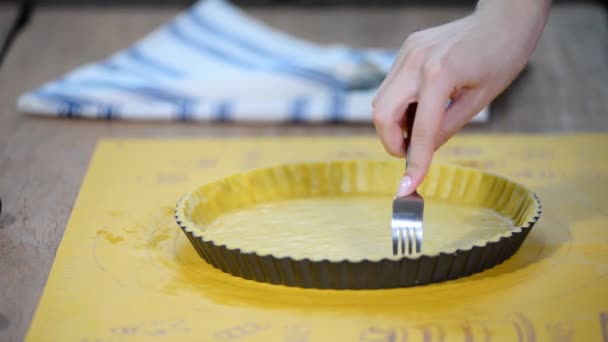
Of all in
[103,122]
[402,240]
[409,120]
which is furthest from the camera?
[103,122]

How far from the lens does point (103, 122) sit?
1644 millimetres

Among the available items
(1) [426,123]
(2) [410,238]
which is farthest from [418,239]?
(1) [426,123]

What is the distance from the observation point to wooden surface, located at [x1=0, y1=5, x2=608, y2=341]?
1074 millimetres

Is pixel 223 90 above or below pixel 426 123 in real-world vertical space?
below

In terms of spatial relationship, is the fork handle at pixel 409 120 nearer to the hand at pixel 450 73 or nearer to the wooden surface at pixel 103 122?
the hand at pixel 450 73

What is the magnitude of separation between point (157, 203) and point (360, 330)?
1.54 ft

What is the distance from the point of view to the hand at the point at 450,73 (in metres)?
0.91

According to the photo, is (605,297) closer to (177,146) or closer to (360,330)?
(360,330)

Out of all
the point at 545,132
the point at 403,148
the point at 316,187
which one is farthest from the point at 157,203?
the point at 545,132

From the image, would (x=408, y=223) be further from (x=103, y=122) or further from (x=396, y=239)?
(x=103, y=122)

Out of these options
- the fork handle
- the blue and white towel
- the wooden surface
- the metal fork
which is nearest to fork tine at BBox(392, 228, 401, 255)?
the metal fork

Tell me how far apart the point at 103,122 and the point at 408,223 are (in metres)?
0.90

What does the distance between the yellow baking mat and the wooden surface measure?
A: 44 millimetres

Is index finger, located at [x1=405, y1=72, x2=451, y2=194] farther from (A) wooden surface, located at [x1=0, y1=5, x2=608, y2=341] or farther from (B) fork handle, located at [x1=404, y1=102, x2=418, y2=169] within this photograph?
(A) wooden surface, located at [x1=0, y1=5, x2=608, y2=341]
